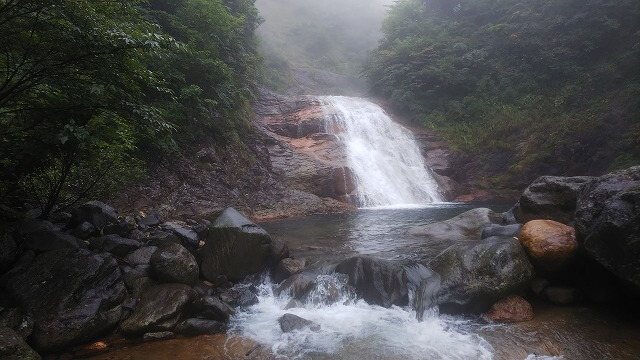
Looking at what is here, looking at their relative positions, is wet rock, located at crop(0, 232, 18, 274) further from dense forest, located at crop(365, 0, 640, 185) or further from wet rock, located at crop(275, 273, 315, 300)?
dense forest, located at crop(365, 0, 640, 185)

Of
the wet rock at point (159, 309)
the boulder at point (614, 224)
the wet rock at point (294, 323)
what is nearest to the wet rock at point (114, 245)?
the wet rock at point (159, 309)

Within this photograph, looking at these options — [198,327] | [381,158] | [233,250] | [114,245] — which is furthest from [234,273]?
[381,158]

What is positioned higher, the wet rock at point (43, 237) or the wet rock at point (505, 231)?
the wet rock at point (43, 237)

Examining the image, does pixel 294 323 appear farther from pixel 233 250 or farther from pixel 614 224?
pixel 614 224

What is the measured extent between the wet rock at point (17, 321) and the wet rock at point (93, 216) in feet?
6.89

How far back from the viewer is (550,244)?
6047mm

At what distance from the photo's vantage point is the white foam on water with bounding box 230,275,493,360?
4.88 metres

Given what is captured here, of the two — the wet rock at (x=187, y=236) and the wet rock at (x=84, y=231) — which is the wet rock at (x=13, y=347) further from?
the wet rock at (x=187, y=236)

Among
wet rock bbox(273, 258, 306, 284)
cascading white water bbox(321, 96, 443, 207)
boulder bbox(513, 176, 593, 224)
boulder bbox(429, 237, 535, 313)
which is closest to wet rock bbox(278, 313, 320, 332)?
wet rock bbox(273, 258, 306, 284)

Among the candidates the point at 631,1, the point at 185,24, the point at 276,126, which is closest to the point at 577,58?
the point at 631,1

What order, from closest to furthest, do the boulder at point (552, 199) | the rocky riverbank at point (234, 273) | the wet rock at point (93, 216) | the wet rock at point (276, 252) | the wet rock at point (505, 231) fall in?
the rocky riverbank at point (234, 273), the wet rock at point (93, 216), the wet rock at point (505, 231), the boulder at point (552, 199), the wet rock at point (276, 252)

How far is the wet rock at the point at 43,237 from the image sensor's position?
5398 millimetres

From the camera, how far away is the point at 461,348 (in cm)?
491

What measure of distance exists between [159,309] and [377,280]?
3.99 m
